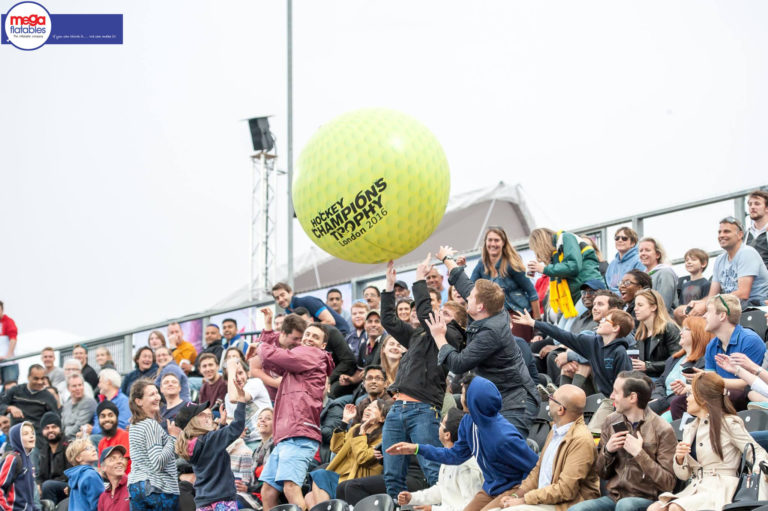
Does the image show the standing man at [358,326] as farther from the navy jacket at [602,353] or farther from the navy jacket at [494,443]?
the navy jacket at [494,443]

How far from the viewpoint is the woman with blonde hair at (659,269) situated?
8414mm

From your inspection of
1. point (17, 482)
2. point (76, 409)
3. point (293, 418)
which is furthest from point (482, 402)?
point (76, 409)

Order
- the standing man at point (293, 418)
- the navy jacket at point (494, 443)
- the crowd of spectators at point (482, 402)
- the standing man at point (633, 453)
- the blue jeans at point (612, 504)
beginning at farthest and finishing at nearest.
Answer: the standing man at point (293, 418)
the navy jacket at point (494, 443)
the crowd of spectators at point (482, 402)
the standing man at point (633, 453)
the blue jeans at point (612, 504)

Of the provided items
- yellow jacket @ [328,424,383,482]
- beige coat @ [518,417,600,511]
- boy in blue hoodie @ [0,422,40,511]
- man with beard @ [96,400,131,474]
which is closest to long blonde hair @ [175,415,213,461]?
yellow jacket @ [328,424,383,482]

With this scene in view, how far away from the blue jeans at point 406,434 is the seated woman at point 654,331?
1615 millimetres

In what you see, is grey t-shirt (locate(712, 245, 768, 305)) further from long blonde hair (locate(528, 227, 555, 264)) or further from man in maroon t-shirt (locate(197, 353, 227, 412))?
man in maroon t-shirt (locate(197, 353, 227, 412))

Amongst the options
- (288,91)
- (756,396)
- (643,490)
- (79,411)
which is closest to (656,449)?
(643,490)

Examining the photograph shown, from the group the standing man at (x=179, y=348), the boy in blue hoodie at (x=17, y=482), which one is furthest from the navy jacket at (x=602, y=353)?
the standing man at (x=179, y=348)

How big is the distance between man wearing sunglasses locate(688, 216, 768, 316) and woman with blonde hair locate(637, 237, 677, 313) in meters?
0.36

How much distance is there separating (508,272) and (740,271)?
1.82 meters

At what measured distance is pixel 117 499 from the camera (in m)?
8.52

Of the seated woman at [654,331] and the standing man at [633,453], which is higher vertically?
the seated woman at [654,331]

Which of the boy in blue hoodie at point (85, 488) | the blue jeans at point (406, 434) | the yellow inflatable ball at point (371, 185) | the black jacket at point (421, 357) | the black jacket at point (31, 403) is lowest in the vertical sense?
the black jacket at point (31, 403)

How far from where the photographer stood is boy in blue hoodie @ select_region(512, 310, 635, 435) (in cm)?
685
